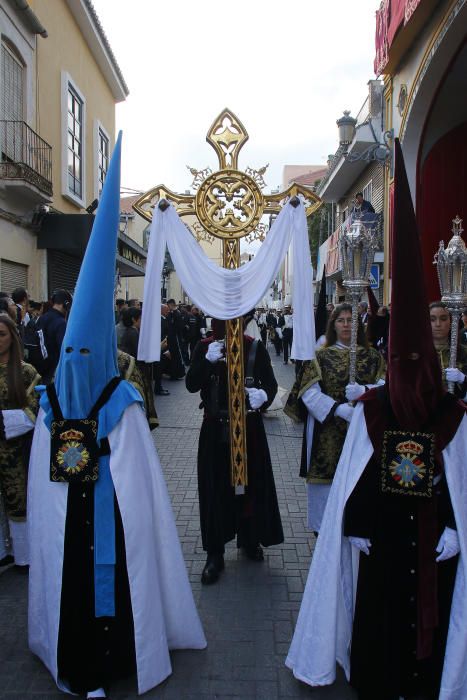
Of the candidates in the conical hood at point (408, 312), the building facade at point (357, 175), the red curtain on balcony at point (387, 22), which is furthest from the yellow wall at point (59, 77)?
the conical hood at point (408, 312)

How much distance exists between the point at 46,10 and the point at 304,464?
13.5m

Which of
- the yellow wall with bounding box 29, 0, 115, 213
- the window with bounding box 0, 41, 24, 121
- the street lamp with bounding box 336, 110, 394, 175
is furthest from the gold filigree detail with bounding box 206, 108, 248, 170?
the yellow wall with bounding box 29, 0, 115, 213

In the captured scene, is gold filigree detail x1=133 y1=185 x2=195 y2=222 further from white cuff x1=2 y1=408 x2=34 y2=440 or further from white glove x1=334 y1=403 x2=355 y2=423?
white glove x1=334 y1=403 x2=355 y2=423

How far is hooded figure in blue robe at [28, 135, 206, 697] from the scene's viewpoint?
9.43 ft

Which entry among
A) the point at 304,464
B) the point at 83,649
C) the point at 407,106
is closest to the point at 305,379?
the point at 304,464

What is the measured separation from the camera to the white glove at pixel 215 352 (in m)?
4.15

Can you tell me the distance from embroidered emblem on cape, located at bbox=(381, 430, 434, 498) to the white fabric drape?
4.09 ft

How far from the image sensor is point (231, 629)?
3.52 m

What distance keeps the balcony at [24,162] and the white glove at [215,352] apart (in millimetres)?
8480

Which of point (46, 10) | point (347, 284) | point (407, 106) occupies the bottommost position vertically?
point (347, 284)

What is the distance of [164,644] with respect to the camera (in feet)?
9.85

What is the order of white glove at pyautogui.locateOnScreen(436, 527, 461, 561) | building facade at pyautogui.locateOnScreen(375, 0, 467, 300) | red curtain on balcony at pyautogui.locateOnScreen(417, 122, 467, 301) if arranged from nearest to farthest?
white glove at pyautogui.locateOnScreen(436, 527, 461, 561)
building facade at pyautogui.locateOnScreen(375, 0, 467, 300)
red curtain on balcony at pyautogui.locateOnScreen(417, 122, 467, 301)

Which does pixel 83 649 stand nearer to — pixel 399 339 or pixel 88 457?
pixel 88 457

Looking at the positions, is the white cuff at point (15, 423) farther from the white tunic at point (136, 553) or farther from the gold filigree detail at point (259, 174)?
the gold filigree detail at point (259, 174)
